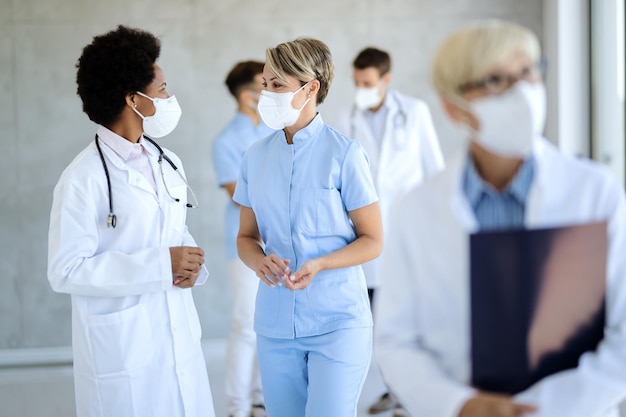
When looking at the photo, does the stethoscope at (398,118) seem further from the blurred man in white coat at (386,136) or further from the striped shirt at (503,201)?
the striped shirt at (503,201)

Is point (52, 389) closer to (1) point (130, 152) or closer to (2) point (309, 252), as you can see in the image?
(1) point (130, 152)

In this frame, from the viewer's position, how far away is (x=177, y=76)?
4.97 m

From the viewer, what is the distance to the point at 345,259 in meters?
2.25

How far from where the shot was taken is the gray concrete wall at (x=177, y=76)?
490 centimetres

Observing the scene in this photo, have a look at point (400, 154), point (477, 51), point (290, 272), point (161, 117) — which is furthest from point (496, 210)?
point (400, 154)

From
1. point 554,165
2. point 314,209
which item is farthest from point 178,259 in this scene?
point 554,165

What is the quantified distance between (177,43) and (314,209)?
2.95m

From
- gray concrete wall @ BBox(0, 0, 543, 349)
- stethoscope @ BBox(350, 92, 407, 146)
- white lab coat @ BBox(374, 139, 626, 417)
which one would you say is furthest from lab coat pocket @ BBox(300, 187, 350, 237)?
gray concrete wall @ BBox(0, 0, 543, 349)

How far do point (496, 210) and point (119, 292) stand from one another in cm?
117

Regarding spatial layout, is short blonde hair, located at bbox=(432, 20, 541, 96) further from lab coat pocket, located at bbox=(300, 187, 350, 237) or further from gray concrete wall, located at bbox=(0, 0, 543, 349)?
gray concrete wall, located at bbox=(0, 0, 543, 349)

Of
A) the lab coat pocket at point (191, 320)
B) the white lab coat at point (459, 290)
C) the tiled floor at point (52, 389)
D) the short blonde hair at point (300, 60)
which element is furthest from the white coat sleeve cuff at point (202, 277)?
the tiled floor at point (52, 389)

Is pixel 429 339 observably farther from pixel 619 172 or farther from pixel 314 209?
pixel 619 172

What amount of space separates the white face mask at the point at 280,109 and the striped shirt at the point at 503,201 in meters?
1.08

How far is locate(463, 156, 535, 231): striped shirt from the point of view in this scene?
1.34m
